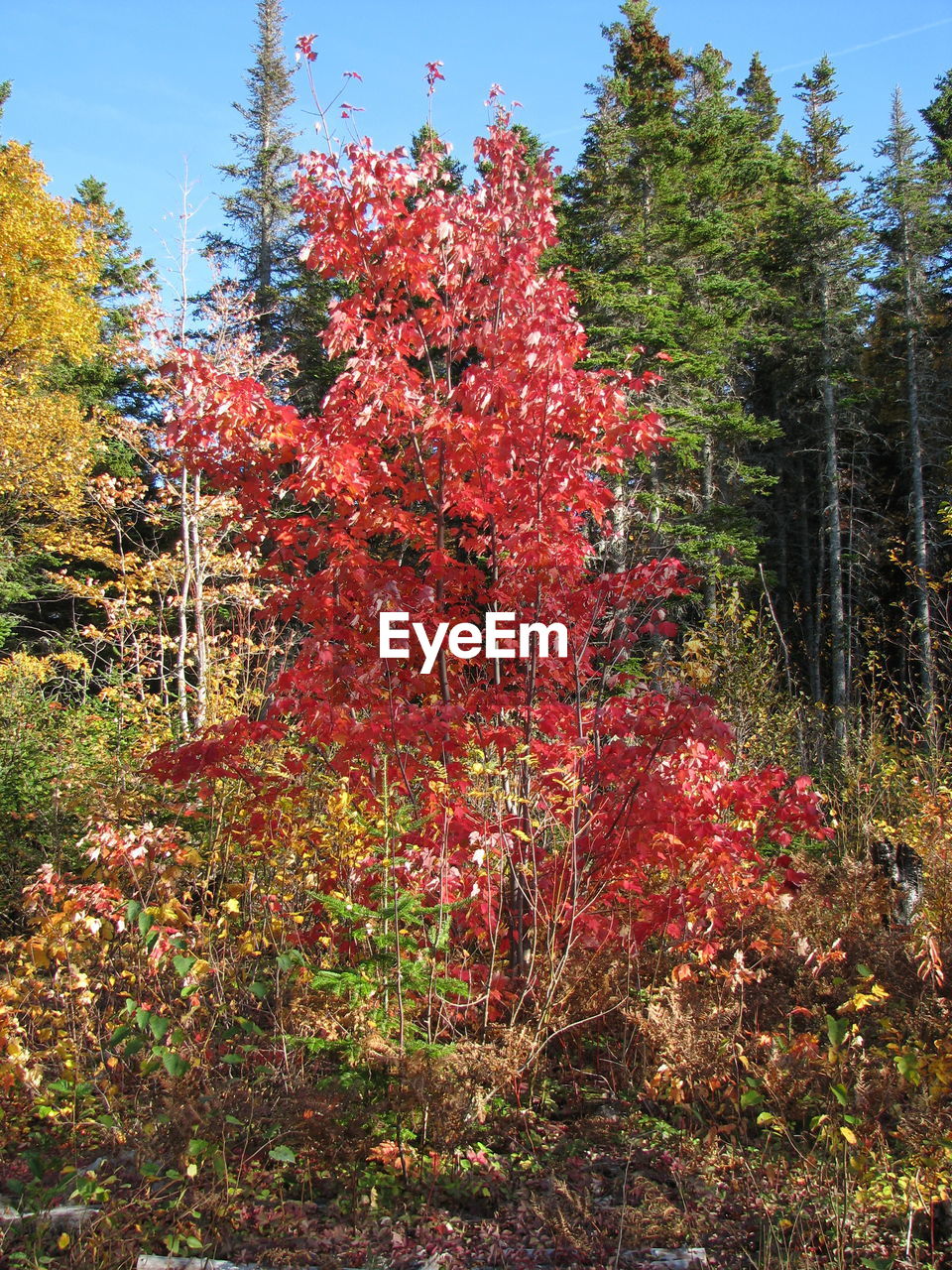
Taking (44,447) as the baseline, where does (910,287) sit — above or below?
above

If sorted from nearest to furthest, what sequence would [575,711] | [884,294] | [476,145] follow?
[575,711], [476,145], [884,294]

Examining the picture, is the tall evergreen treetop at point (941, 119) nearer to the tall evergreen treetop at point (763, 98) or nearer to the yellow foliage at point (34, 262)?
the tall evergreen treetop at point (763, 98)

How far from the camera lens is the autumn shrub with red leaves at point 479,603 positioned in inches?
137

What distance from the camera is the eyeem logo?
3.72 metres

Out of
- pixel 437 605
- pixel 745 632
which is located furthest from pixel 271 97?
pixel 437 605

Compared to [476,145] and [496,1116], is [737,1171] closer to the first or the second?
[496,1116]

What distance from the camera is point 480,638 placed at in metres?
3.89

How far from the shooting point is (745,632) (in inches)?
282

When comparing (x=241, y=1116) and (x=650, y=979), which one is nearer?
(x=241, y=1116)

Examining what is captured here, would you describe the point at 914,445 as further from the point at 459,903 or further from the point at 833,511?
the point at 459,903

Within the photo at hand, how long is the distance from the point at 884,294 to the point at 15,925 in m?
22.2

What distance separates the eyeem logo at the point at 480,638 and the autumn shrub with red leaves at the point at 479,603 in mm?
65

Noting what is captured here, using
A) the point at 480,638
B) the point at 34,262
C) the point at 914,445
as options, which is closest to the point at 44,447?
the point at 34,262

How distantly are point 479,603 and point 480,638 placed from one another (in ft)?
0.92
